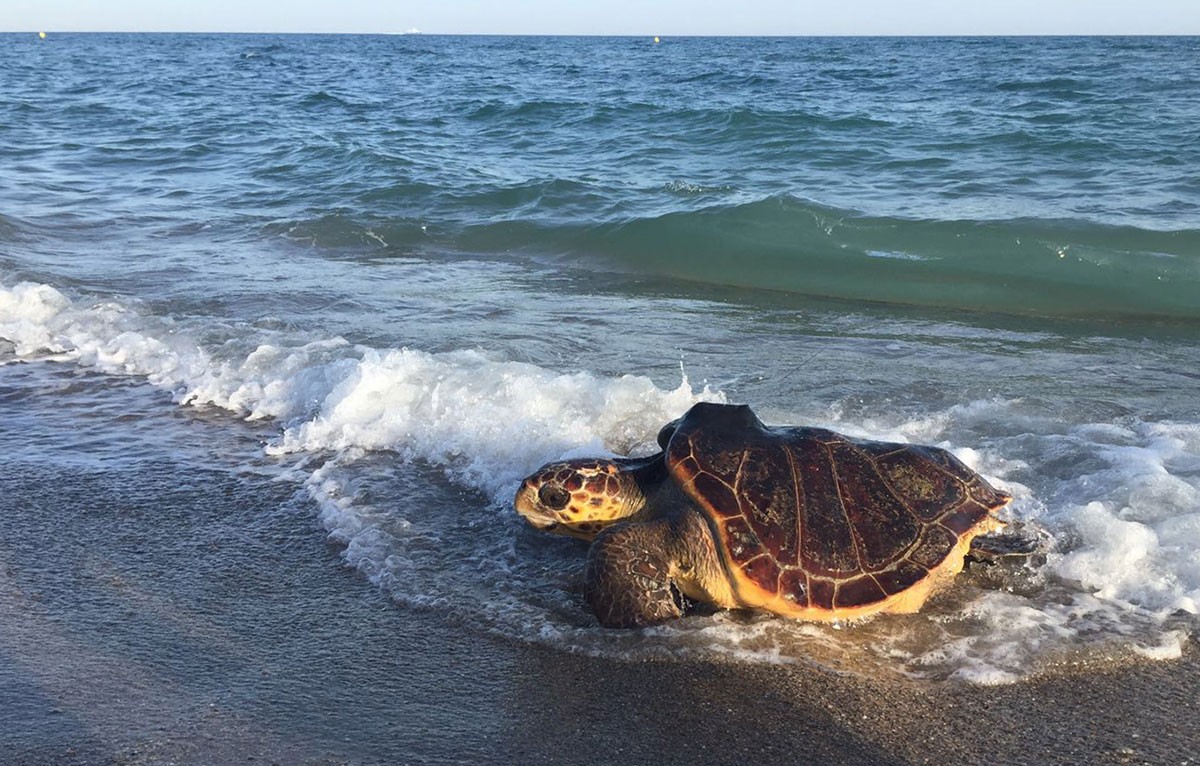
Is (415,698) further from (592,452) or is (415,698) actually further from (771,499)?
(592,452)

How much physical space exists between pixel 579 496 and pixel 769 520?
684mm

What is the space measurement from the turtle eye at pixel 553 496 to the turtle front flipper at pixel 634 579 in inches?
11.7

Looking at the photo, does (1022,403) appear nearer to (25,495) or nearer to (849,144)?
(25,495)

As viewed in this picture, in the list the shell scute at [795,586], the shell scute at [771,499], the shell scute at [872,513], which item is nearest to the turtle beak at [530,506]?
the shell scute at [771,499]

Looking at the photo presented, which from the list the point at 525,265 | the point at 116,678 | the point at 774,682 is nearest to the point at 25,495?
the point at 116,678

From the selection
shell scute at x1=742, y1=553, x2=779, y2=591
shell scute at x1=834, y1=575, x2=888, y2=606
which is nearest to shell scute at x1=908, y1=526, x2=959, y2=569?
shell scute at x1=834, y1=575, x2=888, y2=606

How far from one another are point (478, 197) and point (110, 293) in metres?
5.24

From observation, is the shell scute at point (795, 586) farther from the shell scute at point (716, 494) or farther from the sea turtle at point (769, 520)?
the shell scute at point (716, 494)

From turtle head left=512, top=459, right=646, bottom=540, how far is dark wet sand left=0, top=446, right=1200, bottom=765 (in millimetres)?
556

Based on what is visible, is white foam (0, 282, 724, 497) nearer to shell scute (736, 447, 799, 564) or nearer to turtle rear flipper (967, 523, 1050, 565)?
shell scute (736, 447, 799, 564)

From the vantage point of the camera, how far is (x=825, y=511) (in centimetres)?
330

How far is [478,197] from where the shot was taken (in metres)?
12.2

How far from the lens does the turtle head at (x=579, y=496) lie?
11.8 feet

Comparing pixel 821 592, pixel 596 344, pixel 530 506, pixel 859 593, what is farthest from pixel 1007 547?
pixel 596 344
